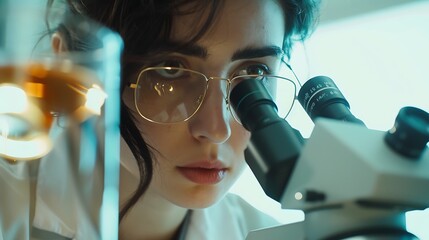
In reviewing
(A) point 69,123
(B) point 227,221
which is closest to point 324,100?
(A) point 69,123

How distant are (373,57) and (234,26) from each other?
24.9 inches

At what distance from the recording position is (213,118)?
729 mm

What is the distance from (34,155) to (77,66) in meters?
0.10

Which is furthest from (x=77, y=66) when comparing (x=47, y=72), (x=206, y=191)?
(x=206, y=191)

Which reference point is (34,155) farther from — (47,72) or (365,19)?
(365,19)

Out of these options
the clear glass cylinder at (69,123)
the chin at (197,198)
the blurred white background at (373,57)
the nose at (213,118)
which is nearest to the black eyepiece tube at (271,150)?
the clear glass cylinder at (69,123)

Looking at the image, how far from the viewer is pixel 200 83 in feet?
2.45

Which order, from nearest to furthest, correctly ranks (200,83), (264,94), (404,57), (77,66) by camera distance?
(77,66), (264,94), (200,83), (404,57)

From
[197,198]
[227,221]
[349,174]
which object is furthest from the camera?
[227,221]

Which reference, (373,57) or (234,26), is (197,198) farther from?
(373,57)

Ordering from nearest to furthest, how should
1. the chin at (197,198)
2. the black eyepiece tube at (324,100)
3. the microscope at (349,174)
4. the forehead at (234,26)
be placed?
the microscope at (349,174) < the black eyepiece tube at (324,100) < the forehead at (234,26) < the chin at (197,198)

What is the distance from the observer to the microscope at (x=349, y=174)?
0.37m

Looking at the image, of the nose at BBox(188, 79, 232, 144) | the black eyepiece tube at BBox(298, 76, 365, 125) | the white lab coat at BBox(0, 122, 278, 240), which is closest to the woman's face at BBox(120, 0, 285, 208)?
the nose at BBox(188, 79, 232, 144)

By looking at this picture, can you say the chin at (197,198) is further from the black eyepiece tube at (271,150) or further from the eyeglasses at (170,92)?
the black eyepiece tube at (271,150)
